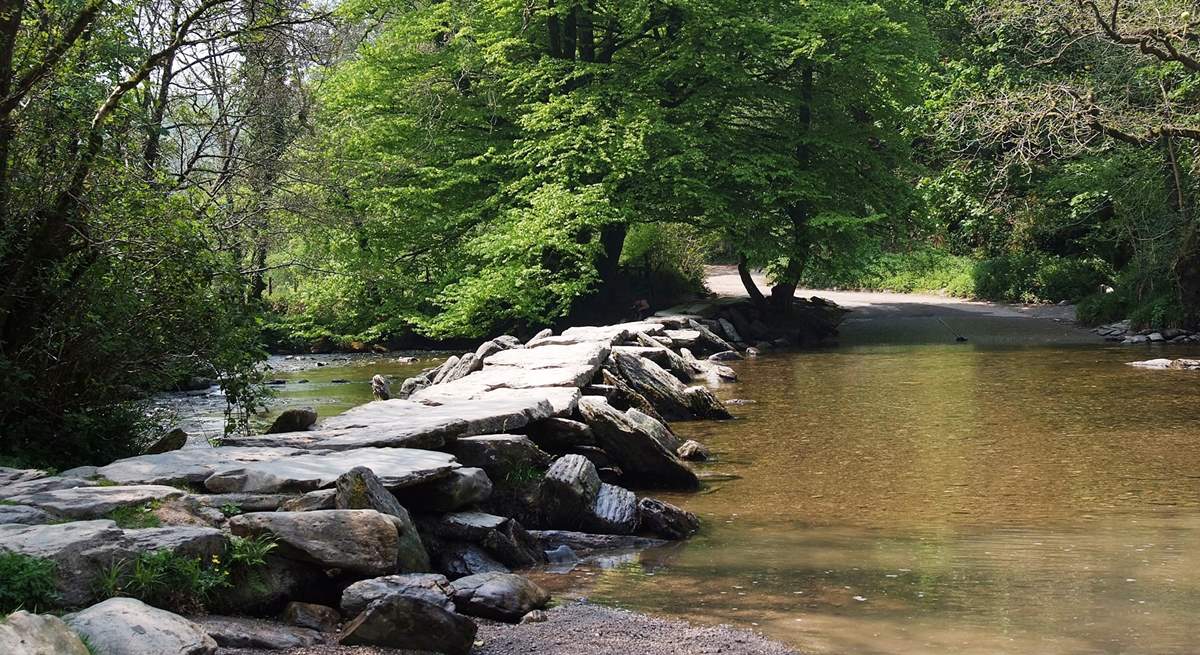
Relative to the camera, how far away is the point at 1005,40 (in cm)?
2675

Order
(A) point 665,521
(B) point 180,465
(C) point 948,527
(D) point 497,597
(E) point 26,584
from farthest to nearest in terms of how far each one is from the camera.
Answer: (C) point 948,527
(A) point 665,521
(B) point 180,465
(D) point 497,597
(E) point 26,584

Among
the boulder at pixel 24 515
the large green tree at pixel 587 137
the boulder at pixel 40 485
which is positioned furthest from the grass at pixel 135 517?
the large green tree at pixel 587 137

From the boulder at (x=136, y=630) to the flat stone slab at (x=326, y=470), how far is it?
189 centimetres

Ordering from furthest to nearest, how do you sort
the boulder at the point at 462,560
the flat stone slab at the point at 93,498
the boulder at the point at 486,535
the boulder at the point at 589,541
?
the boulder at the point at 589,541
the boulder at the point at 486,535
the boulder at the point at 462,560
the flat stone slab at the point at 93,498

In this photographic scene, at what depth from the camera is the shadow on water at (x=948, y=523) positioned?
17.7 ft

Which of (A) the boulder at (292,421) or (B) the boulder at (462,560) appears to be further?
(A) the boulder at (292,421)

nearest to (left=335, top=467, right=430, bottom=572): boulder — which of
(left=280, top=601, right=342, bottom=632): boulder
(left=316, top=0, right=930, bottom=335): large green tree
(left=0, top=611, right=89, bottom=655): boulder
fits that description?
(left=280, top=601, right=342, bottom=632): boulder

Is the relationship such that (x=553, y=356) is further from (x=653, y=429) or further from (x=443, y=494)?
(x=443, y=494)

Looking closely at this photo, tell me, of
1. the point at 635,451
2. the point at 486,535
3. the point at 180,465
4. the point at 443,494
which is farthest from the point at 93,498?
the point at 635,451

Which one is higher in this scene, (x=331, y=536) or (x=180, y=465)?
(x=180, y=465)

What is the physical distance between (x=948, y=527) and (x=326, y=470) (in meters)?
4.10

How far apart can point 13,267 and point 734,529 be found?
5188 millimetres

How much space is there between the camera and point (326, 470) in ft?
21.3

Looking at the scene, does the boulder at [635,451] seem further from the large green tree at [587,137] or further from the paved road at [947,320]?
the paved road at [947,320]
